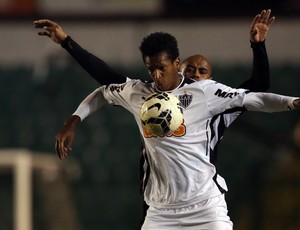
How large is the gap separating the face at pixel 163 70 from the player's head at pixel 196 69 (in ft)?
1.16

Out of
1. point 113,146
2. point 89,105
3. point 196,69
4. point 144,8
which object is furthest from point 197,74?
point 144,8

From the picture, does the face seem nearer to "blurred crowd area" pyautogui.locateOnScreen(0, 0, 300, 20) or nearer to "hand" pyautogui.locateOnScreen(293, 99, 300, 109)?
"hand" pyautogui.locateOnScreen(293, 99, 300, 109)

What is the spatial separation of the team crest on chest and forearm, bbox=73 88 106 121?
2.23 ft

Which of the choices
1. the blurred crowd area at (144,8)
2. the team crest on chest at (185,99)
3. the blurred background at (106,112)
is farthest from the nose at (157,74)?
the blurred crowd area at (144,8)

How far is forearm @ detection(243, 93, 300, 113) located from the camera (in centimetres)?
567

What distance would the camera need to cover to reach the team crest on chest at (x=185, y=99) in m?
5.90

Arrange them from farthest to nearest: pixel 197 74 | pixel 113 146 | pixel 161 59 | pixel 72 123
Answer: pixel 113 146 → pixel 197 74 → pixel 72 123 → pixel 161 59

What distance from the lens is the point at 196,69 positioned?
6.27m

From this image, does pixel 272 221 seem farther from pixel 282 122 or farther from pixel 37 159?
pixel 37 159

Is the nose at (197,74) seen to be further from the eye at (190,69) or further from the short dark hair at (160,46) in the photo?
the short dark hair at (160,46)

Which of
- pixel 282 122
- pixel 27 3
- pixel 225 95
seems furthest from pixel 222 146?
pixel 225 95

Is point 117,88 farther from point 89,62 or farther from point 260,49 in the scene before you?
A: point 260,49

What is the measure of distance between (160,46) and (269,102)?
0.71m

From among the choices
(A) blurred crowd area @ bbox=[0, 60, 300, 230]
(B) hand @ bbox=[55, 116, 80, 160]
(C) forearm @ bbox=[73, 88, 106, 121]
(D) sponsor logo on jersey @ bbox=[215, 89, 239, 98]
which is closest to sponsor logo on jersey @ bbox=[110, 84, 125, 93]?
(C) forearm @ bbox=[73, 88, 106, 121]
